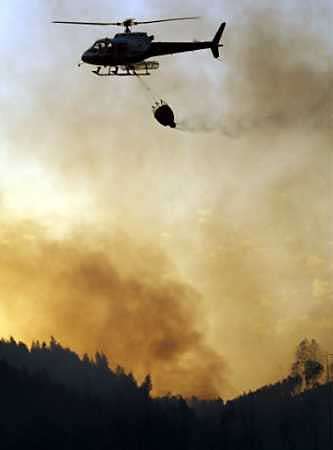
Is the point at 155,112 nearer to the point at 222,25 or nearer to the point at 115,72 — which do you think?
the point at 115,72

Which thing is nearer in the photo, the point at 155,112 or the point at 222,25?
the point at 155,112

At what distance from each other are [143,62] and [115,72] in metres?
4.51

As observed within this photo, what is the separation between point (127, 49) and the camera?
156m

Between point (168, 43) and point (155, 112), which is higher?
point (168, 43)

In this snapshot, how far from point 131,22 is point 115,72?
12.8m

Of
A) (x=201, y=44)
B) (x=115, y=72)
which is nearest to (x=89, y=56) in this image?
(x=115, y=72)

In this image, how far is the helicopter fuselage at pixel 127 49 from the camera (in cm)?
15550

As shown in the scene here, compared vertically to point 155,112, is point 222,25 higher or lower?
higher

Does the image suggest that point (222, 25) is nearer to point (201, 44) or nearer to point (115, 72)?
point (201, 44)

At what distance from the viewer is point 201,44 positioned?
528 ft

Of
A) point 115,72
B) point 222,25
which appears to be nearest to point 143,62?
point 115,72

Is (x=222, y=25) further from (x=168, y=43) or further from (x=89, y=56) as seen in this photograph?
(x=89, y=56)

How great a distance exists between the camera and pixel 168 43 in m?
160

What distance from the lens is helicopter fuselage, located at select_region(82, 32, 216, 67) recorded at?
15550 cm
